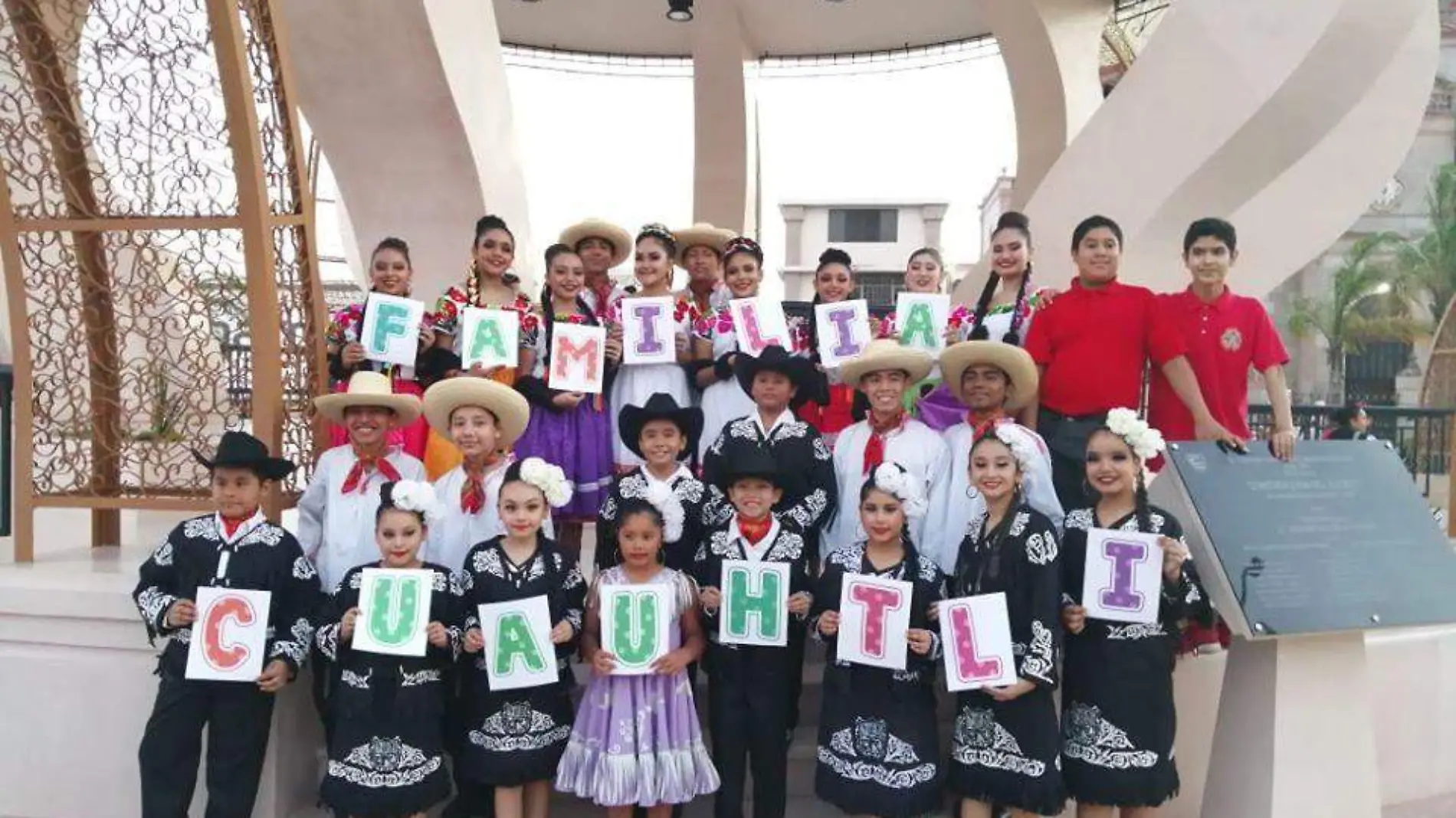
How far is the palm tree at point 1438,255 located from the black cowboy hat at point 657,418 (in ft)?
105

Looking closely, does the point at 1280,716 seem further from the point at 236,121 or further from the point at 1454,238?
the point at 1454,238

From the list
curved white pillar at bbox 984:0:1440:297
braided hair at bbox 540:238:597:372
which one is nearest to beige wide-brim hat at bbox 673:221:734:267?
braided hair at bbox 540:238:597:372

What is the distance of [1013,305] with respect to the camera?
5.43m

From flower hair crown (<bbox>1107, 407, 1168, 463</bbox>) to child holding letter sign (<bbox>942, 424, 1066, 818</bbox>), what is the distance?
0.33 m

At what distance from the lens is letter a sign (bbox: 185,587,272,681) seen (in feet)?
13.1

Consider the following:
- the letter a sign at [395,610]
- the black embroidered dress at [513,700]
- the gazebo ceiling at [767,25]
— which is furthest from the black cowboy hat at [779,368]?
the gazebo ceiling at [767,25]

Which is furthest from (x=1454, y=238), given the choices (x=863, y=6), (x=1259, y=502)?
(x=1259, y=502)

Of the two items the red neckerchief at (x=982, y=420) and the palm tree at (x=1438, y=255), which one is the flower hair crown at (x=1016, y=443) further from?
the palm tree at (x=1438, y=255)

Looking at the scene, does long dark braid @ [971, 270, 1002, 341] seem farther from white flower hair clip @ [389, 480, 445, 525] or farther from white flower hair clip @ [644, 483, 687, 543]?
white flower hair clip @ [389, 480, 445, 525]

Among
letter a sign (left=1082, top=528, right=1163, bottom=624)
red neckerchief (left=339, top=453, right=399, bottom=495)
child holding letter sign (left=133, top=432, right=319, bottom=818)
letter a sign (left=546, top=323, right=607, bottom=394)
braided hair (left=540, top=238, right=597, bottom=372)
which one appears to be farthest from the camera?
braided hair (left=540, top=238, right=597, bottom=372)

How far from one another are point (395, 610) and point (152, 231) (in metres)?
2.51

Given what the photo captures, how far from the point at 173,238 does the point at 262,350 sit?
2.89 feet

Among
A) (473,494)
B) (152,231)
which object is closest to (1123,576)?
(473,494)

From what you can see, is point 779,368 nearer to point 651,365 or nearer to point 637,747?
point 651,365
